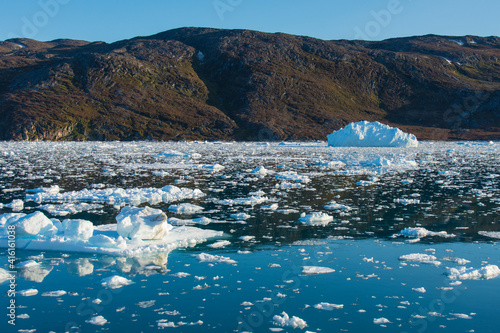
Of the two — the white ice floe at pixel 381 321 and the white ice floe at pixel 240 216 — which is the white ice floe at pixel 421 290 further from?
the white ice floe at pixel 240 216

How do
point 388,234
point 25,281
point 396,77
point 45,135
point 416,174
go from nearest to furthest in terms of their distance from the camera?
point 25,281 → point 388,234 → point 416,174 → point 45,135 → point 396,77

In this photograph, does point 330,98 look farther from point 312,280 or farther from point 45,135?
point 312,280

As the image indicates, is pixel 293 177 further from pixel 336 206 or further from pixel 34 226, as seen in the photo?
pixel 34 226

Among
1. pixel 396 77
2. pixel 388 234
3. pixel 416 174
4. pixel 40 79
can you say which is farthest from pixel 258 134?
pixel 388 234

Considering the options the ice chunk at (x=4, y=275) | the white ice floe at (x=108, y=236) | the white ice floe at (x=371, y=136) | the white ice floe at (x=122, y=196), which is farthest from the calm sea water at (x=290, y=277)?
the white ice floe at (x=371, y=136)

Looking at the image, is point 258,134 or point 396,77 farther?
point 396,77

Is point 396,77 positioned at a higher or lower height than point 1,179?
higher
